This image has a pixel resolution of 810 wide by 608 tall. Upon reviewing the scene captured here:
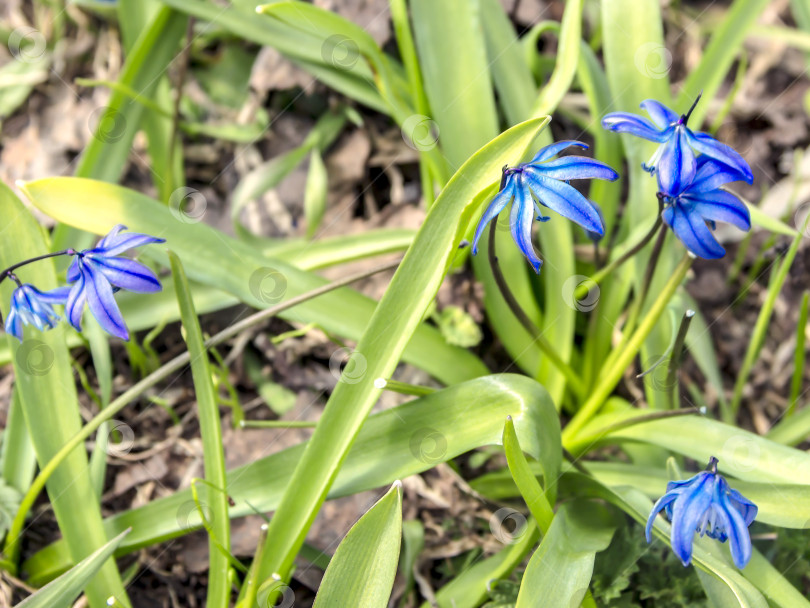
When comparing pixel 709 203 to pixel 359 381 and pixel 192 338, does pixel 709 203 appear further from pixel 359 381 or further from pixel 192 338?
pixel 192 338

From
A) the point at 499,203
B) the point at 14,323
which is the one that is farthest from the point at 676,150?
the point at 14,323

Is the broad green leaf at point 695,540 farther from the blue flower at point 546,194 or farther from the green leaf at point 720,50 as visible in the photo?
the green leaf at point 720,50

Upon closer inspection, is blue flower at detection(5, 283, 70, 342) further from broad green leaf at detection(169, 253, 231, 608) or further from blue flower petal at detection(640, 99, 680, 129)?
blue flower petal at detection(640, 99, 680, 129)

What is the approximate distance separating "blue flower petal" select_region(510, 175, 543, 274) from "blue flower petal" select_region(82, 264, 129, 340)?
65 centimetres

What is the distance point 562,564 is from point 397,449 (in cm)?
37

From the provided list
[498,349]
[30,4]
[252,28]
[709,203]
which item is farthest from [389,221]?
[30,4]

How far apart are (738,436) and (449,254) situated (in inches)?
26.1

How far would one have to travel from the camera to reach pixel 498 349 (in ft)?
5.97

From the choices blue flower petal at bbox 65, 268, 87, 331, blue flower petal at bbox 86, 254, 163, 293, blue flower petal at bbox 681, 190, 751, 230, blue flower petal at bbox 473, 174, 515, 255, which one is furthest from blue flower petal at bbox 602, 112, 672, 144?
blue flower petal at bbox 65, 268, 87, 331

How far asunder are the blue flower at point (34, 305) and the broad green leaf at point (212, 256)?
0.23 m

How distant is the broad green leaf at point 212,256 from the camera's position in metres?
1.42

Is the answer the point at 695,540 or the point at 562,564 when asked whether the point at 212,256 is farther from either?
the point at 695,540

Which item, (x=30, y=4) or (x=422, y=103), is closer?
(x=422, y=103)

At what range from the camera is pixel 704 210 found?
1078mm
